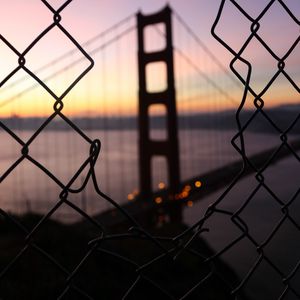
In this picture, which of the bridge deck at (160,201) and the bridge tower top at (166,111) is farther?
the bridge deck at (160,201)

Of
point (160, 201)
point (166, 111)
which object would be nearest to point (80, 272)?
point (166, 111)

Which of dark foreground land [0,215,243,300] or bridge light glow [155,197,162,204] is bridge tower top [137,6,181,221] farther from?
dark foreground land [0,215,243,300]

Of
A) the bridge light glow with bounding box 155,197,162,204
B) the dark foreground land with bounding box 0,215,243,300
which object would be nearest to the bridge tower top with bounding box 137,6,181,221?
the bridge light glow with bounding box 155,197,162,204

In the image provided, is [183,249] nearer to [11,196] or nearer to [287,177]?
[287,177]

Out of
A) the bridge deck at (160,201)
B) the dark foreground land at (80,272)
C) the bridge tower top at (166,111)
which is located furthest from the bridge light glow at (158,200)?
the dark foreground land at (80,272)

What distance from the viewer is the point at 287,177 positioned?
84.9 feet

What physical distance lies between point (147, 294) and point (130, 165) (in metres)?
35.8

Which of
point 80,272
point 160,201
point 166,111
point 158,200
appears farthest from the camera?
point 158,200

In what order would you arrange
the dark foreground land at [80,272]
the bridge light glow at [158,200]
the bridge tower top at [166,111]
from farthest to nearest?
the bridge light glow at [158,200] → the bridge tower top at [166,111] → the dark foreground land at [80,272]

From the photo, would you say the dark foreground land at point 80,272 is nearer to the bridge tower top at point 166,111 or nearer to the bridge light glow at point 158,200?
the bridge tower top at point 166,111

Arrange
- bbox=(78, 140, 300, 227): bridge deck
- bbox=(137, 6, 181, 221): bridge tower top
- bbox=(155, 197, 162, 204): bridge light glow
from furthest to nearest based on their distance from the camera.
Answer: bbox=(155, 197, 162, 204): bridge light glow < bbox=(78, 140, 300, 227): bridge deck < bbox=(137, 6, 181, 221): bridge tower top

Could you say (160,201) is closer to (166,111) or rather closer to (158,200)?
(158,200)

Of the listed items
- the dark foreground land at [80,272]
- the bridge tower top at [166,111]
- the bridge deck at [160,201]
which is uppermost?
the bridge tower top at [166,111]

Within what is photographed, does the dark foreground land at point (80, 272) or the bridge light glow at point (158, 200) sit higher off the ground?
the dark foreground land at point (80, 272)
